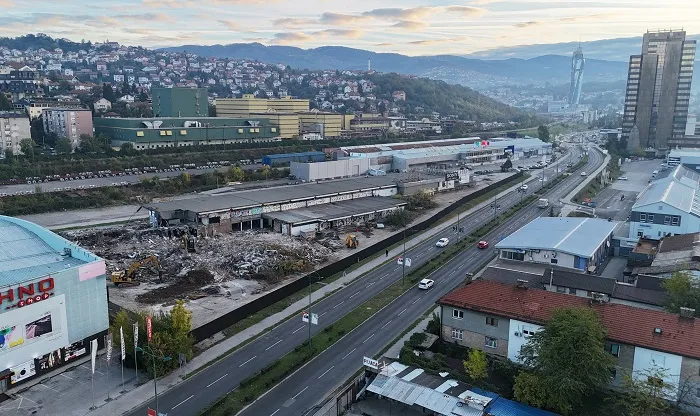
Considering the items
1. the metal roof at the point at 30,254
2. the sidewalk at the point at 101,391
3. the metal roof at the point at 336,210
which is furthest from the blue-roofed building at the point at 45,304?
the metal roof at the point at 336,210

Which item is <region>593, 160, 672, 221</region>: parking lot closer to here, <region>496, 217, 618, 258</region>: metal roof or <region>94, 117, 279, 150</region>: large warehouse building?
<region>496, 217, 618, 258</region>: metal roof

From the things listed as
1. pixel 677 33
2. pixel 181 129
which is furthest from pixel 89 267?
pixel 677 33

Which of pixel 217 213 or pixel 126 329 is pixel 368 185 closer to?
pixel 217 213

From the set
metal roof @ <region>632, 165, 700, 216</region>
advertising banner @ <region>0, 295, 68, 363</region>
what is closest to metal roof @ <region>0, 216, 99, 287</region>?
advertising banner @ <region>0, 295, 68, 363</region>

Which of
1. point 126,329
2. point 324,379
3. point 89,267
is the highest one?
point 89,267

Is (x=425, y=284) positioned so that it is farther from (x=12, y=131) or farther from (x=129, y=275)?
(x=12, y=131)

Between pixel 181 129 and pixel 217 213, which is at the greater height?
pixel 181 129
